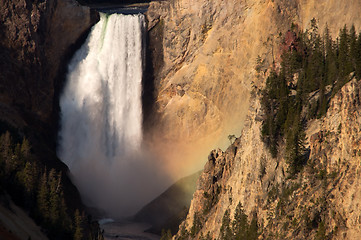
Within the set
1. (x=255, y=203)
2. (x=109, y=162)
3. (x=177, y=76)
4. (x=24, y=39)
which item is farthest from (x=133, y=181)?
(x=255, y=203)

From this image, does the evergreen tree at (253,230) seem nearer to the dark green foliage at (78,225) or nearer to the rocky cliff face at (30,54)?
the dark green foliage at (78,225)

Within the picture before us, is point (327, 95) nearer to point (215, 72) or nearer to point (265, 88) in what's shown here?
point (265, 88)

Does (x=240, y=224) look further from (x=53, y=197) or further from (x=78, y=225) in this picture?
(x=53, y=197)

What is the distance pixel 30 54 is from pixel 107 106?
14957 millimetres

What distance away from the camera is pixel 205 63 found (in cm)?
12088

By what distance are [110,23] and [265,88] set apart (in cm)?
3292

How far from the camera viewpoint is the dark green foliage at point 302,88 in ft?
292

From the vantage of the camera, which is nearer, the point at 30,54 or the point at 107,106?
the point at 30,54

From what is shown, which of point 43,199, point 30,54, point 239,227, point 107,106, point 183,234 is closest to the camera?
point 239,227

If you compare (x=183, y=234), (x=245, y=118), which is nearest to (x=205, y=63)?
(x=245, y=118)

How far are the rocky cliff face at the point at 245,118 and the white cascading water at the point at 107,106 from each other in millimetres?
3613

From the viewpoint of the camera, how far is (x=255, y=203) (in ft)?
301

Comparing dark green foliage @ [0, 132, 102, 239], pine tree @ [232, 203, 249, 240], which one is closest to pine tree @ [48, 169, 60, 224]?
dark green foliage @ [0, 132, 102, 239]

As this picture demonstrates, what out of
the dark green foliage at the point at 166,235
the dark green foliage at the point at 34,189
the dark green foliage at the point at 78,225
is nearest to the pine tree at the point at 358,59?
the dark green foliage at the point at 166,235
